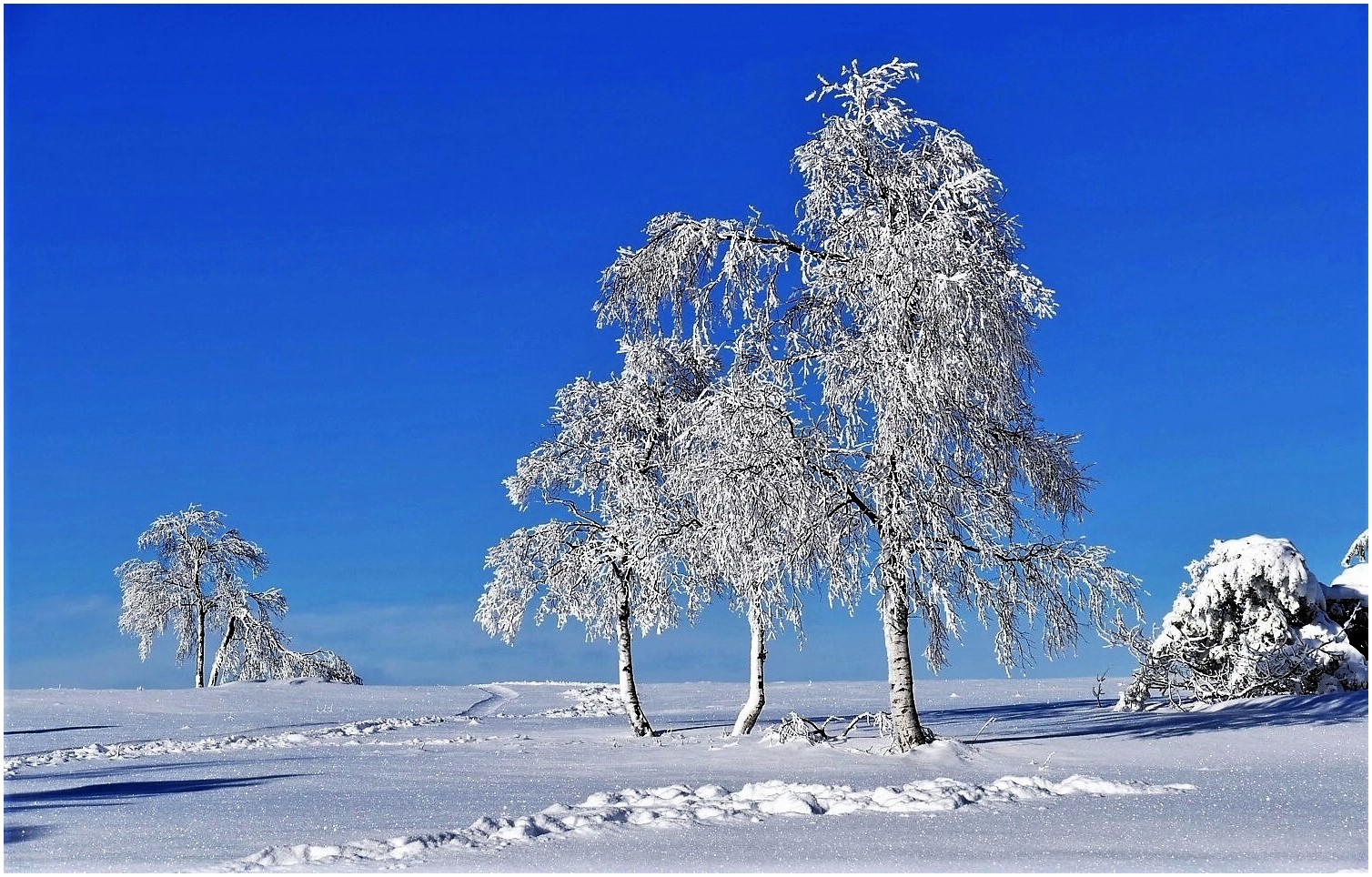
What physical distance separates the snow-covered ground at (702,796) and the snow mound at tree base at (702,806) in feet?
0.09

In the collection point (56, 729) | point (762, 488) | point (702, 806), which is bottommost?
point (702, 806)

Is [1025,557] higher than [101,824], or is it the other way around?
[1025,557]

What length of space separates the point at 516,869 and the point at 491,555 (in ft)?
41.9

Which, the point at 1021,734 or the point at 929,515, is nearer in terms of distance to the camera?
the point at 929,515

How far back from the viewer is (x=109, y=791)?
1220cm

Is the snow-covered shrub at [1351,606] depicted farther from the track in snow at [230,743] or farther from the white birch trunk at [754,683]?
the track in snow at [230,743]

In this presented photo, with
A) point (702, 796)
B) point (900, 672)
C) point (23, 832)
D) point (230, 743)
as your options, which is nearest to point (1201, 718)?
point (900, 672)

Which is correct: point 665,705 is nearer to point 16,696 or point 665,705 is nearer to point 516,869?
point 16,696

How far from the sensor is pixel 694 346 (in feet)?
63.0

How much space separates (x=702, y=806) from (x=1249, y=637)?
15.8m

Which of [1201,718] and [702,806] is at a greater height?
[702,806]

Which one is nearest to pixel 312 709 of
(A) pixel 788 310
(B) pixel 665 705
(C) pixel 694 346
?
(B) pixel 665 705

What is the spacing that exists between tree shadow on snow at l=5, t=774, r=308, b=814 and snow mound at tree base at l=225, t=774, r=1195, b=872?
15.0 ft

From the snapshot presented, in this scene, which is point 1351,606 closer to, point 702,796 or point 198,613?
point 702,796
